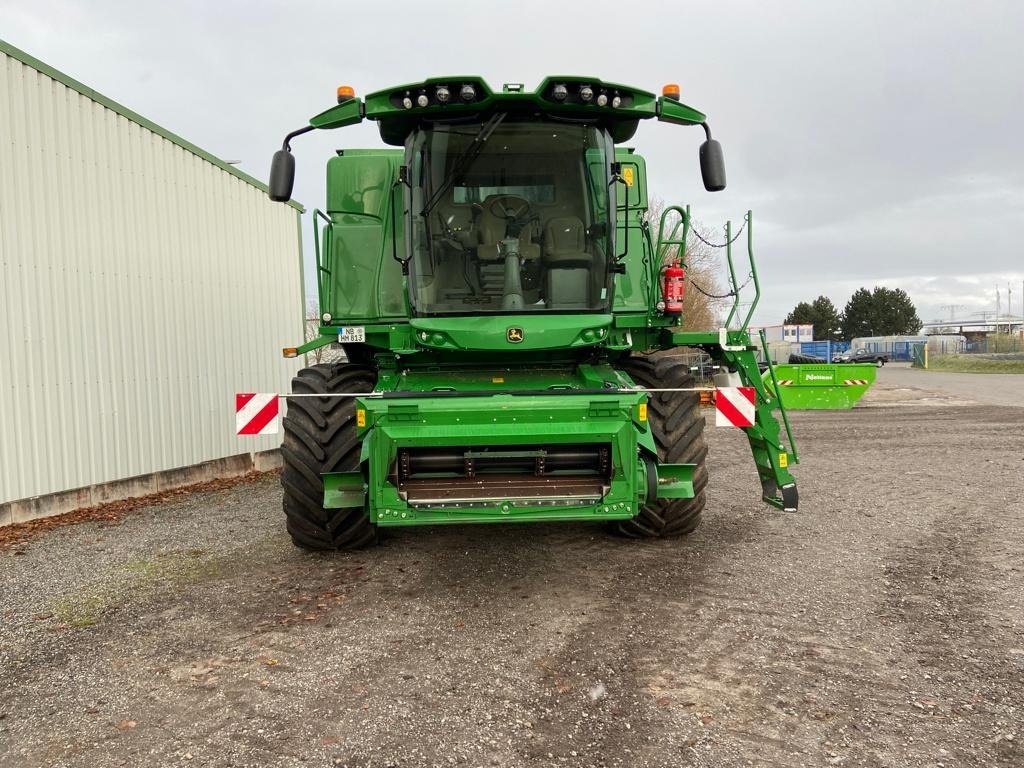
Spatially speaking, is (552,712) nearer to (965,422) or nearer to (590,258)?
(590,258)

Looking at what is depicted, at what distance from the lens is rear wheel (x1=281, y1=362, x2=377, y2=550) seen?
4668 millimetres

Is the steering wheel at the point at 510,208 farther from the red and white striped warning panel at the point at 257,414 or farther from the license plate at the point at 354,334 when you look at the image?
the red and white striped warning panel at the point at 257,414

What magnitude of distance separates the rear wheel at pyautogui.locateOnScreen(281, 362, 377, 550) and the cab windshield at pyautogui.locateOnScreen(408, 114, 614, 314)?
90cm

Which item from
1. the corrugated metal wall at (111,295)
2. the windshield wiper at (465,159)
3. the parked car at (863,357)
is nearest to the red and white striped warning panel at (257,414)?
the windshield wiper at (465,159)

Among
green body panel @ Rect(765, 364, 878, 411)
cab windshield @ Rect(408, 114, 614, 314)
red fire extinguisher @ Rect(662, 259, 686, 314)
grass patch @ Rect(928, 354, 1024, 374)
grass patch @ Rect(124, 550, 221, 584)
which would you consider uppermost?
cab windshield @ Rect(408, 114, 614, 314)

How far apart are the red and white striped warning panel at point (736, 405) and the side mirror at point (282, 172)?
307 cm

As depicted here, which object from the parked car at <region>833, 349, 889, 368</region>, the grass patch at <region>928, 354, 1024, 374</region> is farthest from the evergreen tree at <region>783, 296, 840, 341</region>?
the grass patch at <region>928, 354, 1024, 374</region>

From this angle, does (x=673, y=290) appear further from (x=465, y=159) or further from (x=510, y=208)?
(x=465, y=159)

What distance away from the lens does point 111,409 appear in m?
7.65

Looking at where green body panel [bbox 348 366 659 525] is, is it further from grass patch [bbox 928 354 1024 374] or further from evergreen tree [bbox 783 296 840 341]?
evergreen tree [bbox 783 296 840 341]

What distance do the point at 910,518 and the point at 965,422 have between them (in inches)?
380

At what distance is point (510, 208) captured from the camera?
4.96 m

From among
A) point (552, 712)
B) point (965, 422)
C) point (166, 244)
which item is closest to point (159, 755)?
point (552, 712)

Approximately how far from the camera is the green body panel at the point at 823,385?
17656 millimetres
